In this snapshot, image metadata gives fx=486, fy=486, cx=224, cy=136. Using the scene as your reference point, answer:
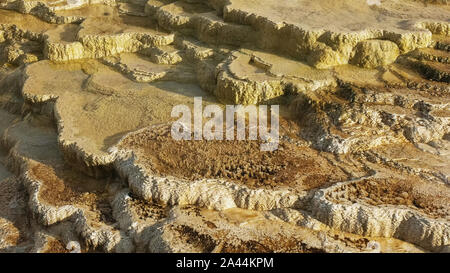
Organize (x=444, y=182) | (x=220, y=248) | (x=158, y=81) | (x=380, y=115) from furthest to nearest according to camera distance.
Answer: (x=158, y=81)
(x=380, y=115)
(x=444, y=182)
(x=220, y=248)

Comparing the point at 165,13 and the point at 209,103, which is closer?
the point at 209,103

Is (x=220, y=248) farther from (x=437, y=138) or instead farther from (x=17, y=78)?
(x=17, y=78)

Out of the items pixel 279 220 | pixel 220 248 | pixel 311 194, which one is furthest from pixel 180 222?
pixel 311 194

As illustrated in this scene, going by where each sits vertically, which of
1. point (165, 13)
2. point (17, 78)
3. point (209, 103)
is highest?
point (165, 13)

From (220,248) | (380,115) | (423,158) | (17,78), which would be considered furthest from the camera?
(17,78)

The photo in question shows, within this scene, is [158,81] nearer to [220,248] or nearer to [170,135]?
[170,135]

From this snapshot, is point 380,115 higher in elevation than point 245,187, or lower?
higher
